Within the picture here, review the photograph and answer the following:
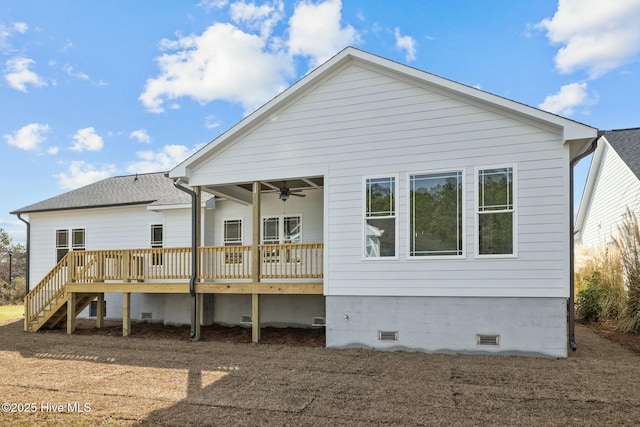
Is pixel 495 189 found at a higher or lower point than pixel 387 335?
higher

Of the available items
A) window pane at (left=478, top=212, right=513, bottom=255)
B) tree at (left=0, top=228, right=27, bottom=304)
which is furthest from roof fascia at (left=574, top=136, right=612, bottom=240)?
tree at (left=0, top=228, right=27, bottom=304)

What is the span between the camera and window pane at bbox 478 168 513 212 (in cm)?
799

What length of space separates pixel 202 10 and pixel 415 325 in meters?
10.6

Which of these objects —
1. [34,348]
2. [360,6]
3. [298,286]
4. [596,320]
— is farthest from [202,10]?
[596,320]

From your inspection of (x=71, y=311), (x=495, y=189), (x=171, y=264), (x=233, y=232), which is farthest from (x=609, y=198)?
(x=71, y=311)

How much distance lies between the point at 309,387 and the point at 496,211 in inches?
180

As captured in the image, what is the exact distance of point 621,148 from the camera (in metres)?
15.0

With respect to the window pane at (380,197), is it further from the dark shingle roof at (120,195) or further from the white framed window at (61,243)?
the white framed window at (61,243)

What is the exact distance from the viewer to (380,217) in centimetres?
879

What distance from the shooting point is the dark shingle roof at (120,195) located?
13.9 metres

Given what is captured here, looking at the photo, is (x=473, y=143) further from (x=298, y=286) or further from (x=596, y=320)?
(x=596, y=320)

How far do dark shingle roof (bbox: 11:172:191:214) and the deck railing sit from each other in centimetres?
210

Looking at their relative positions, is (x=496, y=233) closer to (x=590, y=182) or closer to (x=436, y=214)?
(x=436, y=214)

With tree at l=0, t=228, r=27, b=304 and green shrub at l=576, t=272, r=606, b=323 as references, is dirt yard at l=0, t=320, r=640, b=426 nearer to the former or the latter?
green shrub at l=576, t=272, r=606, b=323
